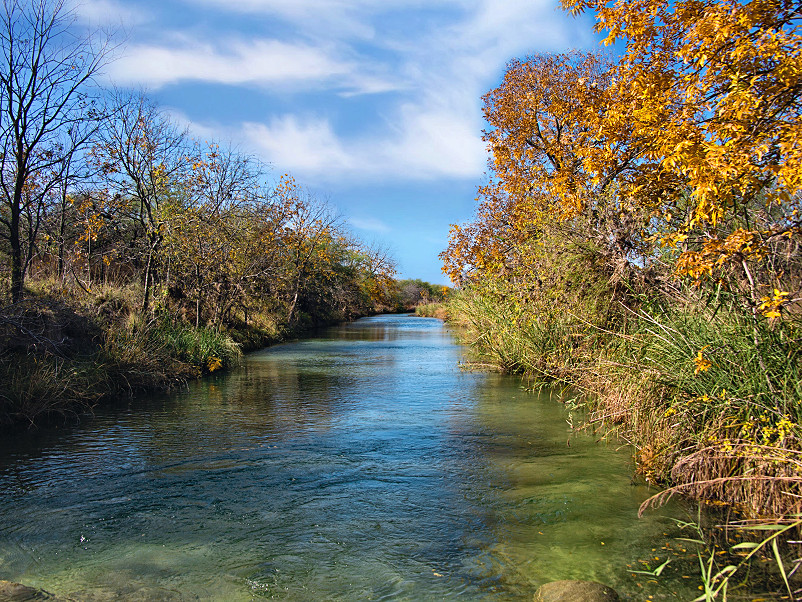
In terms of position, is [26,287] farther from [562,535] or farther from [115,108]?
[562,535]

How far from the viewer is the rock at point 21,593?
4039mm

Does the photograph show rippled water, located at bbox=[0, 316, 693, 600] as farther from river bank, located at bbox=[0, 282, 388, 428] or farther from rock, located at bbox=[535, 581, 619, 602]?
river bank, located at bbox=[0, 282, 388, 428]

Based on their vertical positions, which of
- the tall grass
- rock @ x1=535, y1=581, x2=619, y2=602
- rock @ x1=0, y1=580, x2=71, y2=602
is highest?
the tall grass

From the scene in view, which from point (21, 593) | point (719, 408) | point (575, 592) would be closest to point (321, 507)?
point (21, 593)

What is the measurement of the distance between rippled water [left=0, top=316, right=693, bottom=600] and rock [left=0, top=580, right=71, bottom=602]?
0.10 meters

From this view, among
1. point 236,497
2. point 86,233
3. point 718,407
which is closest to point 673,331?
point 718,407

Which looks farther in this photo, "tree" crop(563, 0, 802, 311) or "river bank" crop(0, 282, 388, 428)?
"river bank" crop(0, 282, 388, 428)

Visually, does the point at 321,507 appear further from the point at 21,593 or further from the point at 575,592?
the point at 575,592

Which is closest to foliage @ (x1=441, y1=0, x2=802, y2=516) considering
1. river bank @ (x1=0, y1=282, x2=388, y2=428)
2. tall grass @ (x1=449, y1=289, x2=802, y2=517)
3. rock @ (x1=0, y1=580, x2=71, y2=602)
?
tall grass @ (x1=449, y1=289, x2=802, y2=517)

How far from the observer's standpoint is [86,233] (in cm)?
1473

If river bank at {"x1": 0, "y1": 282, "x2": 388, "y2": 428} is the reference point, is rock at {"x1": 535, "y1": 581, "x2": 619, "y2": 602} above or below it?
below

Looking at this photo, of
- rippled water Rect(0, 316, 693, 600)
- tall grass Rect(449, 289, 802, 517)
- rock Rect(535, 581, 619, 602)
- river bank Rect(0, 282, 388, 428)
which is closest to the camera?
rock Rect(535, 581, 619, 602)

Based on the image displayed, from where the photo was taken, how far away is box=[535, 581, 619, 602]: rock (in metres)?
3.95

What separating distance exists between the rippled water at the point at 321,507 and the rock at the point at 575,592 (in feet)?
0.54
